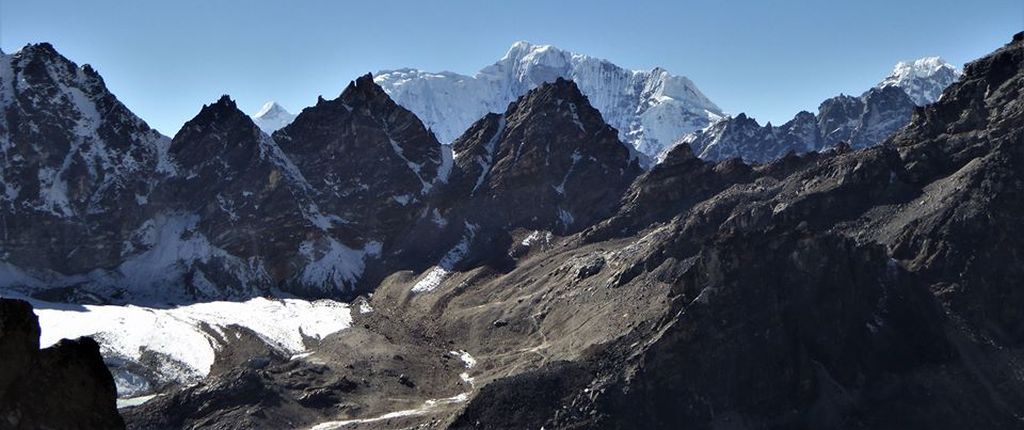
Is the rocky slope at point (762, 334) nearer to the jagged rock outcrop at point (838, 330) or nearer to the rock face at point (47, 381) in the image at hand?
the jagged rock outcrop at point (838, 330)

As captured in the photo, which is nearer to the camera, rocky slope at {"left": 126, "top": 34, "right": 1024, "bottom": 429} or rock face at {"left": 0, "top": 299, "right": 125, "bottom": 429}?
rock face at {"left": 0, "top": 299, "right": 125, "bottom": 429}

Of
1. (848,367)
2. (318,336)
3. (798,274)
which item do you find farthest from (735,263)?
(318,336)

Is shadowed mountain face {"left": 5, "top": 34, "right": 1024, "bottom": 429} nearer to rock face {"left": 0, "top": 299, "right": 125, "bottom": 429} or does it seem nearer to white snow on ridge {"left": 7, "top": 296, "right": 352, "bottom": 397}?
white snow on ridge {"left": 7, "top": 296, "right": 352, "bottom": 397}

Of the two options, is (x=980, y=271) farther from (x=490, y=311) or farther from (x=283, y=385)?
(x=283, y=385)

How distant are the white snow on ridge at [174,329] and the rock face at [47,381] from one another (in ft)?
404

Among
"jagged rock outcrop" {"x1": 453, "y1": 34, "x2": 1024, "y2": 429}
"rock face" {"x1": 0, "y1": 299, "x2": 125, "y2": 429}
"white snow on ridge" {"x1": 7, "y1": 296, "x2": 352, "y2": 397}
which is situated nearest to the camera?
"rock face" {"x1": 0, "y1": 299, "x2": 125, "y2": 429}

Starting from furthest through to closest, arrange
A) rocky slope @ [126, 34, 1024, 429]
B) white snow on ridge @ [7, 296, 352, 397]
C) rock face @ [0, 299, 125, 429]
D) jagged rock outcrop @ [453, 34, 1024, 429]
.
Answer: white snow on ridge @ [7, 296, 352, 397] < rocky slope @ [126, 34, 1024, 429] < jagged rock outcrop @ [453, 34, 1024, 429] < rock face @ [0, 299, 125, 429]

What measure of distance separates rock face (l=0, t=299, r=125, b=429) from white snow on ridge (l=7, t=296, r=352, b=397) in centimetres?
12302

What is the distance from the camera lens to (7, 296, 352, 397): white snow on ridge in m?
159

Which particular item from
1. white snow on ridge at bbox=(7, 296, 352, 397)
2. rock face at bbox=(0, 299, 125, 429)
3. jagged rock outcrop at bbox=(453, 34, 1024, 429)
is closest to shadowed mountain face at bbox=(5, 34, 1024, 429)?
jagged rock outcrop at bbox=(453, 34, 1024, 429)

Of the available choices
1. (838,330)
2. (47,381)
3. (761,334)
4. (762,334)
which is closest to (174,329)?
(761,334)

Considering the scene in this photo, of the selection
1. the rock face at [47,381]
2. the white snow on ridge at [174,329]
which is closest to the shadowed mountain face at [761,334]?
the white snow on ridge at [174,329]

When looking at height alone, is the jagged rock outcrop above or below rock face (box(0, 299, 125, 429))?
below

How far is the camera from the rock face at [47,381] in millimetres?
31312
